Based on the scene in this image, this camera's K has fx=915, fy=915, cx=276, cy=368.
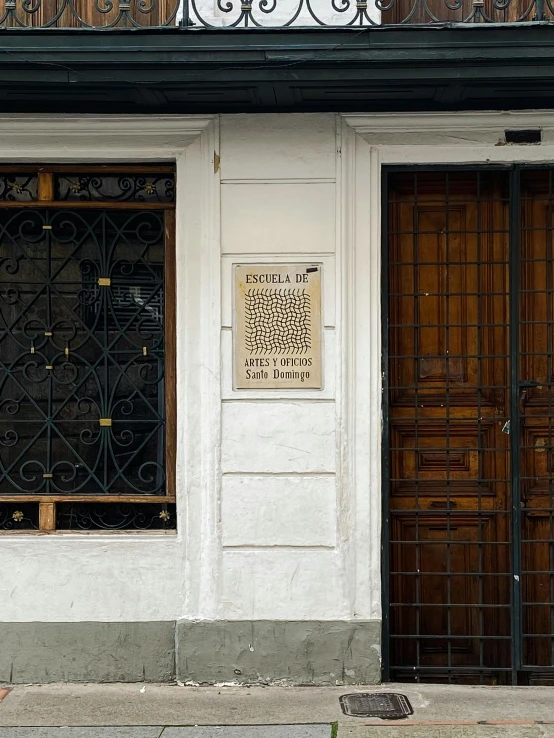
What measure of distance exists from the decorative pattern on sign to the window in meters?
0.55

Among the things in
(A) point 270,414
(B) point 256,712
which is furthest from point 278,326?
(B) point 256,712

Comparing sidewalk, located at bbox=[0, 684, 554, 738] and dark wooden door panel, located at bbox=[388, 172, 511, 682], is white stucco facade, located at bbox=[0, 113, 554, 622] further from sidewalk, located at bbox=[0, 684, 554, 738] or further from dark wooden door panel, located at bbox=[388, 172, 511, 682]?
sidewalk, located at bbox=[0, 684, 554, 738]

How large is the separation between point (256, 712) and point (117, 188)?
10.9 ft

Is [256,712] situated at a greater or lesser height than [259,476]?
lesser

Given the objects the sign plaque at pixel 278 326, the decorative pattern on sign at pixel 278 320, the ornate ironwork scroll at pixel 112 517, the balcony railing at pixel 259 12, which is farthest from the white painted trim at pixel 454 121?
the ornate ironwork scroll at pixel 112 517

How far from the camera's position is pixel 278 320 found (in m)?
5.67

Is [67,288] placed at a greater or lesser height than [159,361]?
greater

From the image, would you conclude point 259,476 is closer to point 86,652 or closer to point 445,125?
point 86,652

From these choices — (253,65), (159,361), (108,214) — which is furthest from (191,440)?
(253,65)

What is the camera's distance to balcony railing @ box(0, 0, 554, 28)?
17.1 ft

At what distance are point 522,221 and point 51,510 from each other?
11.6 feet

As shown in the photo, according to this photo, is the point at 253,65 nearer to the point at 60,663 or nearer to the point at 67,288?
the point at 67,288

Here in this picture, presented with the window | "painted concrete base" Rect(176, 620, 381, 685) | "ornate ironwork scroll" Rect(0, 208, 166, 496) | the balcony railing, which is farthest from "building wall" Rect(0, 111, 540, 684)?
the balcony railing

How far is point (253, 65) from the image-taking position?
5.08m
